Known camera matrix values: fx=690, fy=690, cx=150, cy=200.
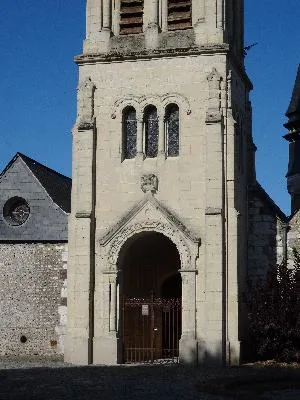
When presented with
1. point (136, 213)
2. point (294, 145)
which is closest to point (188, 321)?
point (136, 213)

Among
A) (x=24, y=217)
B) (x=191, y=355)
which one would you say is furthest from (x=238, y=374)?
(x=24, y=217)

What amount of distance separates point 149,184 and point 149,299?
3.89 meters

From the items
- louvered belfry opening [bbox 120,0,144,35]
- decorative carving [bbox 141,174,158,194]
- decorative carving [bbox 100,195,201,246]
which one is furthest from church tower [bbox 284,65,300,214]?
decorative carving [bbox 100,195,201,246]

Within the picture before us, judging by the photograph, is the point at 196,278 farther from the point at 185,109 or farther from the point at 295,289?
the point at 185,109

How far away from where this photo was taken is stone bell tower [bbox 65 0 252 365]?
824 inches

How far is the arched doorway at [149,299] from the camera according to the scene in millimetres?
22234

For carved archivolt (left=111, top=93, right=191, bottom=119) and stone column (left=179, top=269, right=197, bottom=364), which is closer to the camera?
stone column (left=179, top=269, right=197, bottom=364)

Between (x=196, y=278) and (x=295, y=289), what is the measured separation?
3060 mm

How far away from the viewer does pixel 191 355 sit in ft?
67.1

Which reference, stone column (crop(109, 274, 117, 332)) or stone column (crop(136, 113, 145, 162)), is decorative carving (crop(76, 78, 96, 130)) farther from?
stone column (crop(109, 274, 117, 332))

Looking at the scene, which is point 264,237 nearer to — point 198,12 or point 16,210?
point 198,12

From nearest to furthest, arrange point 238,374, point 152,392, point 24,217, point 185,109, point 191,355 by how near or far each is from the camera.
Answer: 1. point 152,392
2. point 238,374
3. point 191,355
4. point 185,109
5. point 24,217

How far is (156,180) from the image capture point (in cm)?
2192

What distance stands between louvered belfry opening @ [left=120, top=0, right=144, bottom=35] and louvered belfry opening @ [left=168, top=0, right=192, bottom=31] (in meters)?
1.01
